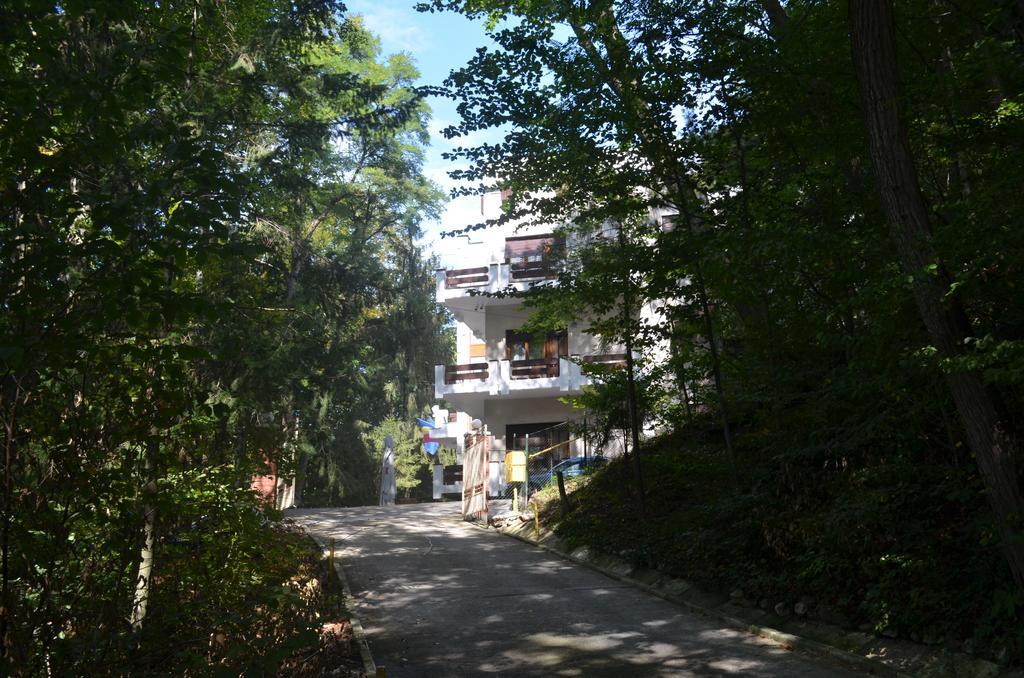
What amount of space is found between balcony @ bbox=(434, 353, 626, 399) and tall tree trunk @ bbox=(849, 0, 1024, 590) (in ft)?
73.2

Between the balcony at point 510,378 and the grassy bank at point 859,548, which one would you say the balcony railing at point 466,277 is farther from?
the grassy bank at point 859,548

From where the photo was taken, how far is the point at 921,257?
732cm

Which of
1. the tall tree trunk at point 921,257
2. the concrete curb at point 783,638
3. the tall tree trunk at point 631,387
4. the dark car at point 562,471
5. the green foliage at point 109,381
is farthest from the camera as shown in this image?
the dark car at point 562,471

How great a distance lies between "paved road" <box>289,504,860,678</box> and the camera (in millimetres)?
8688

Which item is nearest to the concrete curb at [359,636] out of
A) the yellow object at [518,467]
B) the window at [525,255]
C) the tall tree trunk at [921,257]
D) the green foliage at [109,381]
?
the green foliage at [109,381]

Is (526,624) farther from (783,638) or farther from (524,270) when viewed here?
(524,270)

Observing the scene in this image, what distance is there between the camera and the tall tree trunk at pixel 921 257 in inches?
284

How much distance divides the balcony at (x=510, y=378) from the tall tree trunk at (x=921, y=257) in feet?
73.2

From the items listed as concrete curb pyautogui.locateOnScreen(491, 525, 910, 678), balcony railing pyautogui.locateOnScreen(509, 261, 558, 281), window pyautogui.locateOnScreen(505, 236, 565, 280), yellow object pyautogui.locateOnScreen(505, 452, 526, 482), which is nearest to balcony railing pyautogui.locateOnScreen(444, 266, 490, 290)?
balcony railing pyautogui.locateOnScreen(509, 261, 558, 281)

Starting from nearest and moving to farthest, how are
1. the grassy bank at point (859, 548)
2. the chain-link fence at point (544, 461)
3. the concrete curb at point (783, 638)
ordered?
1. the grassy bank at point (859, 548)
2. the concrete curb at point (783, 638)
3. the chain-link fence at point (544, 461)

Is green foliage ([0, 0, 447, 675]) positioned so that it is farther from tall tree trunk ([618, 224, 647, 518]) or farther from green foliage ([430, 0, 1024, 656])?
tall tree trunk ([618, 224, 647, 518])

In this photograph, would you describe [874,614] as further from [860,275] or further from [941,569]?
[860,275]

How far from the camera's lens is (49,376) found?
4699 mm

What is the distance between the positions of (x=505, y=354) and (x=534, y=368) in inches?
108
